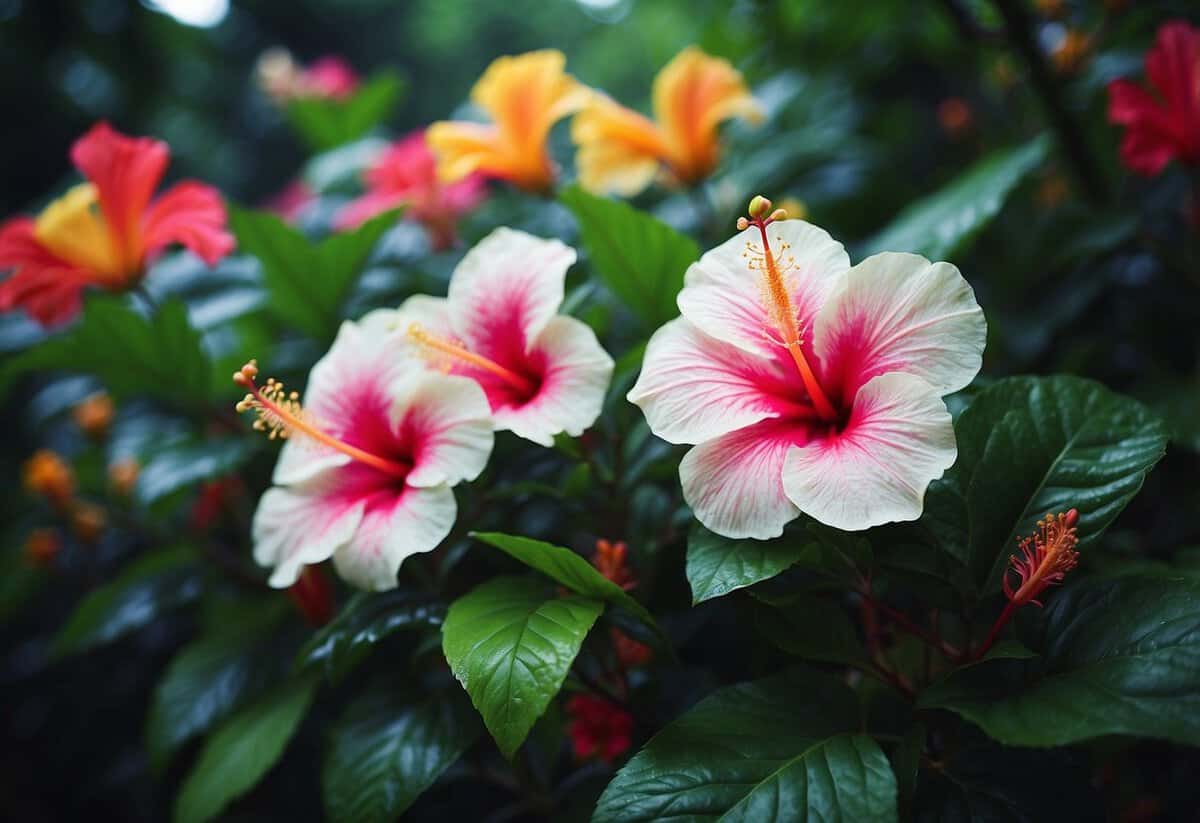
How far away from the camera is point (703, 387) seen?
0.65 m

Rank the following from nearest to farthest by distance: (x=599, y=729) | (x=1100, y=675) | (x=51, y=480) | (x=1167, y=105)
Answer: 1. (x=1100, y=675)
2. (x=599, y=729)
3. (x=1167, y=105)
4. (x=51, y=480)

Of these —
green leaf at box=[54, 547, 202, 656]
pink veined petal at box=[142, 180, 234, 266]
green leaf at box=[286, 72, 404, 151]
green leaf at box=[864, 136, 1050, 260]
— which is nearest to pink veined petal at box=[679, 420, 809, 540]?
green leaf at box=[864, 136, 1050, 260]

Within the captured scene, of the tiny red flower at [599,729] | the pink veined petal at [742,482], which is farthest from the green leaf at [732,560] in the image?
the tiny red flower at [599,729]

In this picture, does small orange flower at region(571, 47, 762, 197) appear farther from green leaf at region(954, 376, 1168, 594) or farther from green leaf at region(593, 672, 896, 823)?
green leaf at region(593, 672, 896, 823)

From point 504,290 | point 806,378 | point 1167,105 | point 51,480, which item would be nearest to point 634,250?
point 504,290

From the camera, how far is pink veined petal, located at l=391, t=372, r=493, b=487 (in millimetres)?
693

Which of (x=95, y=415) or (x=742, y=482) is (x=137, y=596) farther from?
(x=742, y=482)

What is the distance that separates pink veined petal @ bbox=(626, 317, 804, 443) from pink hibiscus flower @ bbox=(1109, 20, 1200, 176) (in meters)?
0.53

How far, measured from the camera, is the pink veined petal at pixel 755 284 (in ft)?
2.16

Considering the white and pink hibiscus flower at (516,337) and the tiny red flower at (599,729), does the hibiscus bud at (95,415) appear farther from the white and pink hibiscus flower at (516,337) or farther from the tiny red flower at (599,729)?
the tiny red flower at (599,729)

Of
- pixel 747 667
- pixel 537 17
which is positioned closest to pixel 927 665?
pixel 747 667

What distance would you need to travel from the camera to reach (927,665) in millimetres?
677

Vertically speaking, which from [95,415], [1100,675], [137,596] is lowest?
[137,596]

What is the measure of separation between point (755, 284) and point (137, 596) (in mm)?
886
